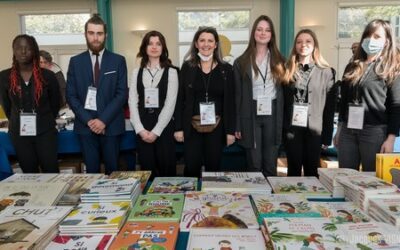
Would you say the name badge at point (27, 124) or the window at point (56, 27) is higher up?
the window at point (56, 27)

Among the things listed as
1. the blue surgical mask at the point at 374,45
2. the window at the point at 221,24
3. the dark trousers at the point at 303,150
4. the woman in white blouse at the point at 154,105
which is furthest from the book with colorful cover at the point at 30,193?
the window at the point at 221,24

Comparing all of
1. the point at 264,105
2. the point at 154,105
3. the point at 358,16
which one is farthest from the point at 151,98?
the point at 358,16

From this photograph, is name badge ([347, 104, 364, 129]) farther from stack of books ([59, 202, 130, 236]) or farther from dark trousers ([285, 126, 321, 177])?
stack of books ([59, 202, 130, 236])

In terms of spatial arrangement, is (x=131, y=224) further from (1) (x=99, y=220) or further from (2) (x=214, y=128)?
(2) (x=214, y=128)

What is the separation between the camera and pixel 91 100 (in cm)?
245

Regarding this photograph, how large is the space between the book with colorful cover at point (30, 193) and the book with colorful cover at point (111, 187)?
0.12 meters

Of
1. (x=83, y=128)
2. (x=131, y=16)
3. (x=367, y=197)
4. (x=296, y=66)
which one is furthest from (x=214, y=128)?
(x=131, y=16)

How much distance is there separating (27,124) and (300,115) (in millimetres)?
1817

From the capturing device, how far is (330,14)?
8375 millimetres

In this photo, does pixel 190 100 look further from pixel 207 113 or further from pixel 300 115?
pixel 300 115

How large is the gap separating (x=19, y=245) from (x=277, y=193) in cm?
99

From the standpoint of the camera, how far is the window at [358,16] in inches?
337

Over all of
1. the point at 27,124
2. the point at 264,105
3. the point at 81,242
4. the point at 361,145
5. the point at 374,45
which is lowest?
the point at 81,242

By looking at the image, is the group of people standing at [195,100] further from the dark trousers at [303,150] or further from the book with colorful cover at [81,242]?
the book with colorful cover at [81,242]
